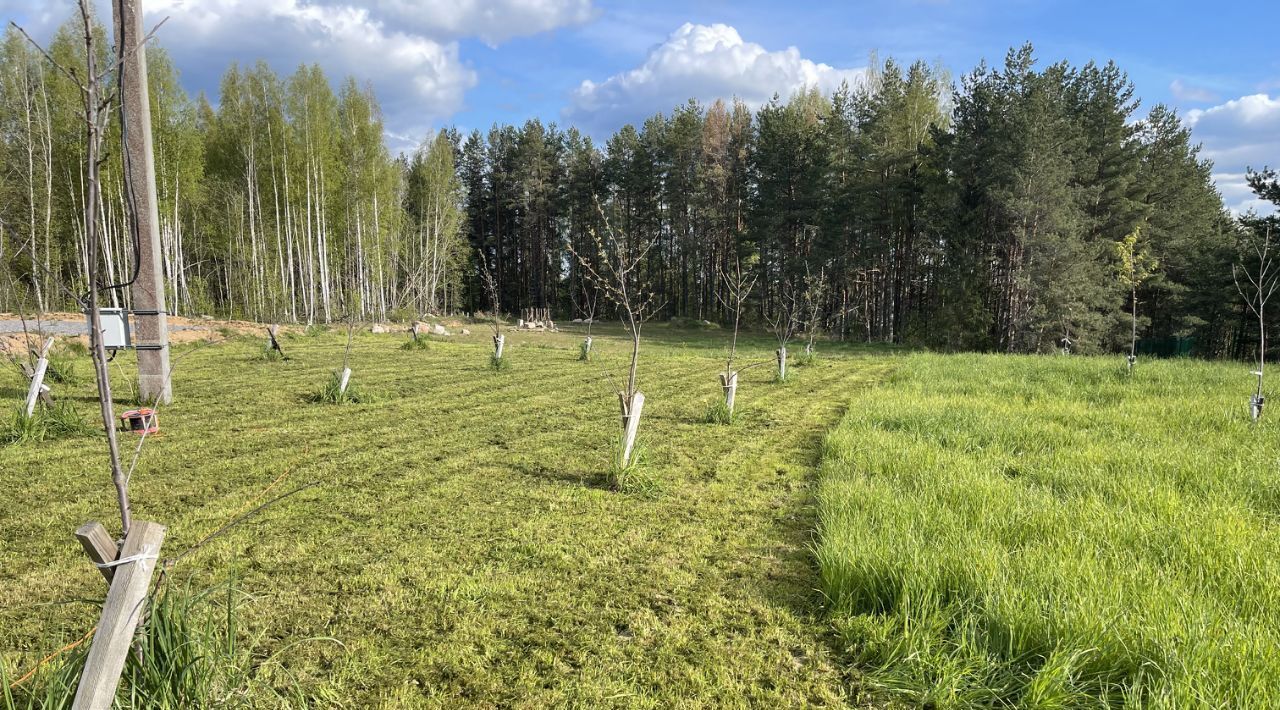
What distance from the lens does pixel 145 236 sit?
6.70 m

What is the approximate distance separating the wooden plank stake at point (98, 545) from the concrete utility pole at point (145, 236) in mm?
6057

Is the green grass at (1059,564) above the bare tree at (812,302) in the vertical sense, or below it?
below

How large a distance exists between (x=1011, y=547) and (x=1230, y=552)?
891mm

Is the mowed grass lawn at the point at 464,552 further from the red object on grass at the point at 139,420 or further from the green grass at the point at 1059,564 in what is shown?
the green grass at the point at 1059,564

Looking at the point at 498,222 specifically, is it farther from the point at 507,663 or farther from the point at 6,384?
the point at 507,663

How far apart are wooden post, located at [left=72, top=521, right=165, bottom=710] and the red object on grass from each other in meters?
4.48

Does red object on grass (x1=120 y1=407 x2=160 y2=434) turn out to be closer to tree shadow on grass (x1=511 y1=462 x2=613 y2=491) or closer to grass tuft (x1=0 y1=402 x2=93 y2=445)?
grass tuft (x1=0 y1=402 x2=93 y2=445)

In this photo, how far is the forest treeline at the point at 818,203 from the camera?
1795 cm

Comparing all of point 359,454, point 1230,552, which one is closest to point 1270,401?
point 1230,552

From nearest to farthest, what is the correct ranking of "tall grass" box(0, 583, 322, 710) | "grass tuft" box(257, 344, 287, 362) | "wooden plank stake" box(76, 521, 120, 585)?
"wooden plank stake" box(76, 521, 120, 585), "tall grass" box(0, 583, 322, 710), "grass tuft" box(257, 344, 287, 362)

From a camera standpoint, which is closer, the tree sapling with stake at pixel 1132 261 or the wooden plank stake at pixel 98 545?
the wooden plank stake at pixel 98 545

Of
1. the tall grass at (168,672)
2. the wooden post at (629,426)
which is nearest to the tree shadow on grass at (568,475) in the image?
the wooden post at (629,426)

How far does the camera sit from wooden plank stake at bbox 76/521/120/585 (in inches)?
56.7

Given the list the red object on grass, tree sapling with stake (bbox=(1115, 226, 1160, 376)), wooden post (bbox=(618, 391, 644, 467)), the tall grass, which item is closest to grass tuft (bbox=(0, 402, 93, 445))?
the red object on grass
